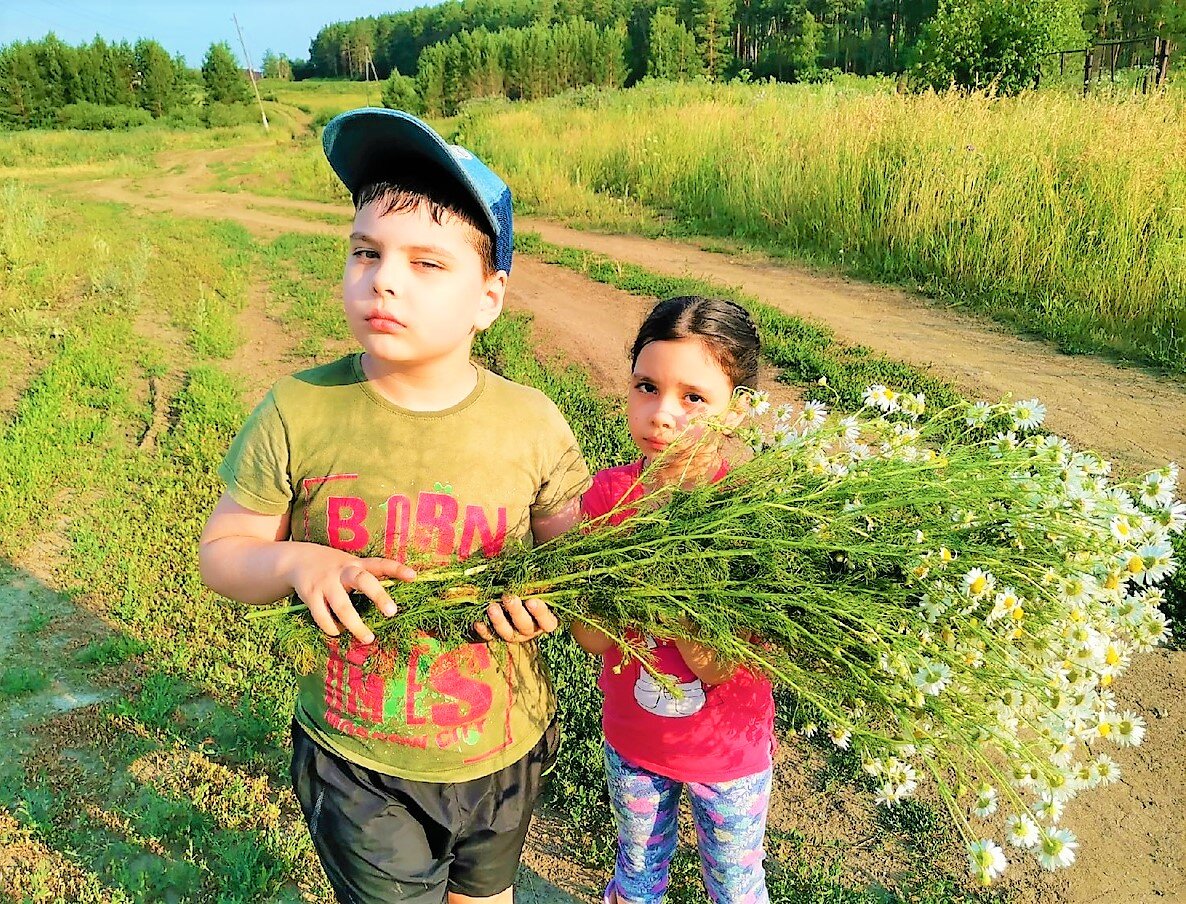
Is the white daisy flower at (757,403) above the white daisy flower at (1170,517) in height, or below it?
above

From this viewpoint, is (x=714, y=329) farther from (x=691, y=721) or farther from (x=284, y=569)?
(x=284, y=569)

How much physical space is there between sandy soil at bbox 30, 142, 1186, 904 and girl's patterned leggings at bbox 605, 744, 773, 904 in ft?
2.48

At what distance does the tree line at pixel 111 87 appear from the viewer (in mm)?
46719

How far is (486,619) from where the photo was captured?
58.6 inches

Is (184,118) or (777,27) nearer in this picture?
(184,118)

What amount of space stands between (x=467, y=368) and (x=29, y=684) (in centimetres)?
315

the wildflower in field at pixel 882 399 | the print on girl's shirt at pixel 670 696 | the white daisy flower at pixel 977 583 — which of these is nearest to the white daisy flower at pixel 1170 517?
the white daisy flower at pixel 977 583

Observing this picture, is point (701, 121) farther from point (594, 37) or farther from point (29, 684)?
point (594, 37)

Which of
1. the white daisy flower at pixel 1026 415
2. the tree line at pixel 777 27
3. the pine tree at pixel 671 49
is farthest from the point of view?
the pine tree at pixel 671 49

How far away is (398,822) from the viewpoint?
5.48 feet

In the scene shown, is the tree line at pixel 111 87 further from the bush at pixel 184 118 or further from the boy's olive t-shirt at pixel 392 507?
the boy's olive t-shirt at pixel 392 507

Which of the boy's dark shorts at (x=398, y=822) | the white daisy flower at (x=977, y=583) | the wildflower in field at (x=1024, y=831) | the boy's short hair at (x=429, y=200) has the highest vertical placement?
the boy's short hair at (x=429, y=200)

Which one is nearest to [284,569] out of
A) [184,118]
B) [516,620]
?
[516,620]

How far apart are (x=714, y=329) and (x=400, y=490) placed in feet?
2.86
